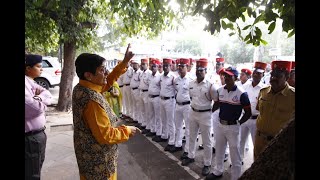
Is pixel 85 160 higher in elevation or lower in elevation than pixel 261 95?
lower

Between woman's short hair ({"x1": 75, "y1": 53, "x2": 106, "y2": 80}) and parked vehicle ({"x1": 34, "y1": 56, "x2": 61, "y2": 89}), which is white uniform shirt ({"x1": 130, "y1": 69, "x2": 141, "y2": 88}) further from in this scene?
parked vehicle ({"x1": 34, "y1": 56, "x2": 61, "y2": 89})

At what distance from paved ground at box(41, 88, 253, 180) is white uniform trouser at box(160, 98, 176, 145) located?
13.5 inches

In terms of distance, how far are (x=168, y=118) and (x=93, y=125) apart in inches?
182

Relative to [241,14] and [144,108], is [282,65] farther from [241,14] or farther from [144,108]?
[144,108]

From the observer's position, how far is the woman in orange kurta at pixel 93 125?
222 cm

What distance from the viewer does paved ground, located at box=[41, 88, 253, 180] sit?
4.85 meters

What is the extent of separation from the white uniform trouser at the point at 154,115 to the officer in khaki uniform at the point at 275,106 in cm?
390

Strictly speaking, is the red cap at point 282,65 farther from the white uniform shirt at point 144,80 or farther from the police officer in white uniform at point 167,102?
the white uniform shirt at point 144,80

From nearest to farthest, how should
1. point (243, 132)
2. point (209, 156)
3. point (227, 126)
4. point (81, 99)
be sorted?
point (81, 99)
point (227, 126)
point (209, 156)
point (243, 132)

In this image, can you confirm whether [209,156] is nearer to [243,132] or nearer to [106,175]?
[243,132]

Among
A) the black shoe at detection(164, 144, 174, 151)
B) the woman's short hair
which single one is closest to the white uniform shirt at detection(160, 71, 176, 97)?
the black shoe at detection(164, 144, 174, 151)
